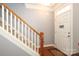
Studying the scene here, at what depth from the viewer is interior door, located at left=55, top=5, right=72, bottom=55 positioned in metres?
1.50

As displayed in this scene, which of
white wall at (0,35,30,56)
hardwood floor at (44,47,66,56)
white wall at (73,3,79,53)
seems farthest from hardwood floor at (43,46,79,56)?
white wall at (0,35,30,56)

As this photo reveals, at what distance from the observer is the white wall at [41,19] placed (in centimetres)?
154

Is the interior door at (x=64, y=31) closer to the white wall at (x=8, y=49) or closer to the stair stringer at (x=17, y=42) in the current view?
the stair stringer at (x=17, y=42)

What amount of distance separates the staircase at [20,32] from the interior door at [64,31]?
0.23 m

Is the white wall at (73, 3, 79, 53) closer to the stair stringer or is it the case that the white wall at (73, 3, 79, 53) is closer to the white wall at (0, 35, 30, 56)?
the stair stringer

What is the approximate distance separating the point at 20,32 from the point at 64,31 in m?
0.60

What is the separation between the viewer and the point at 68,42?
5.01ft

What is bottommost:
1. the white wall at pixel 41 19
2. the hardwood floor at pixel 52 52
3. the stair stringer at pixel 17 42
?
the hardwood floor at pixel 52 52

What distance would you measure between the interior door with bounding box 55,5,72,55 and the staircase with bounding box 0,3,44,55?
228mm

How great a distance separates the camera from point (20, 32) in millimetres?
1542

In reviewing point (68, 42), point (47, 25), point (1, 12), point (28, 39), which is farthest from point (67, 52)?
point (1, 12)

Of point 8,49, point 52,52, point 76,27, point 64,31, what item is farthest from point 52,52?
point 8,49

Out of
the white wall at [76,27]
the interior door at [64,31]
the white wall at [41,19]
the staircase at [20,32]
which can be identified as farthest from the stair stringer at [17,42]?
the white wall at [76,27]

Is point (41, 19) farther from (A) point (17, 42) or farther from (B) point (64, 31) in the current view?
(A) point (17, 42)
